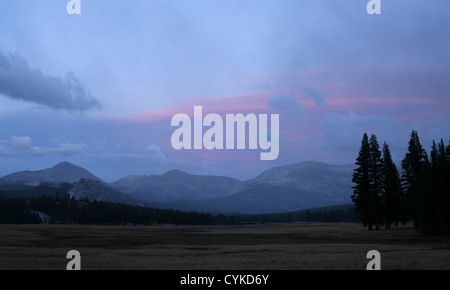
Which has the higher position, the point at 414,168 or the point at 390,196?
the point at 414,168

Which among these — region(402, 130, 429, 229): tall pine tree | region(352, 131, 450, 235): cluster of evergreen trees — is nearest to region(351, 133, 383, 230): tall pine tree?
region(352, 131, 450, 235): cluster of evergreen trees

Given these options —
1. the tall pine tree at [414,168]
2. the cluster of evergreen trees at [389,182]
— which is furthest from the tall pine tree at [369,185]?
the tall pine tree at [414,168]

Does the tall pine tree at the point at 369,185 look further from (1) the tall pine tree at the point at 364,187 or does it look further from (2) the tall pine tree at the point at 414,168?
(2) the tall pine tree at the point at 414,168

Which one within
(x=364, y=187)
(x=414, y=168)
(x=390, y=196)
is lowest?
(x=390, y=196)

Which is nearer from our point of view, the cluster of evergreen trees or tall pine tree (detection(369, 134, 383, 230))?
the cluster of evergreen trees

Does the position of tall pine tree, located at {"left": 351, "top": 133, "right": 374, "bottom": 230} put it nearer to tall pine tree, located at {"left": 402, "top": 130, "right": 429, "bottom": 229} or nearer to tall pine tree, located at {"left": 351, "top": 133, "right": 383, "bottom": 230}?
tall pine tree, located at {"left": 351, "top": 133, "right": 383, "bottom": 230}

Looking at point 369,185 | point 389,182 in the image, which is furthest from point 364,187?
→ point 389,182

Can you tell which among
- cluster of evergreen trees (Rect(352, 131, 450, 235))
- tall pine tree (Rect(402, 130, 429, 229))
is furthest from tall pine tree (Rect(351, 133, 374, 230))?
tall pine tree (Rect(402, 130, 429, 229))

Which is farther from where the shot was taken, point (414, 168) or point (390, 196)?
point (390, 196)

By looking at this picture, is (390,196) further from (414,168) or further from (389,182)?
(414,168)
